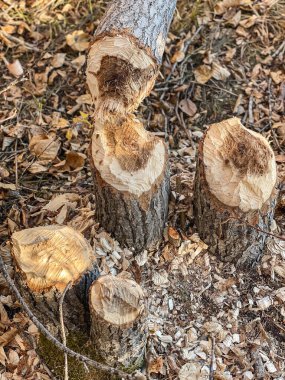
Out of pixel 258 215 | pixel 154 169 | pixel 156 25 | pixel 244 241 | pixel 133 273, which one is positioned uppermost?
pixel 156 25

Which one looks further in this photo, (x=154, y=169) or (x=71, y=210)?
(x=71, y=210)

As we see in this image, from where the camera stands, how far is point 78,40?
388cm

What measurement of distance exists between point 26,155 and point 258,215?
163 cm

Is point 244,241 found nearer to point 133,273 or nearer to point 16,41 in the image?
point 133,273

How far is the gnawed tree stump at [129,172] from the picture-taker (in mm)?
2229

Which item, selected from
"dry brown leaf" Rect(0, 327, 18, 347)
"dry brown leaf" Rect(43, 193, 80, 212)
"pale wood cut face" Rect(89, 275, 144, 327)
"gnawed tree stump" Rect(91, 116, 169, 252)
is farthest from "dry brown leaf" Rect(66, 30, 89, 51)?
Answer: "pale wood cut face" Rect(89, 275, 144, 327)

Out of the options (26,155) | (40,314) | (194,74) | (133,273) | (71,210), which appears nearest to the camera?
(40,314)

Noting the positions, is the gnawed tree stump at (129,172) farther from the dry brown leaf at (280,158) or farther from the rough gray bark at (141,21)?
the dry brown leaf at (280,158)

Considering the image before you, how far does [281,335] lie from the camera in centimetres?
238

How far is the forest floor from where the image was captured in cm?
234

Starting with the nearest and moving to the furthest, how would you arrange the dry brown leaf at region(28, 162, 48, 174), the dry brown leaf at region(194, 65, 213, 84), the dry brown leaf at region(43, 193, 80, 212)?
the dry brown leaf at region(43, 193, 80, 212)
the dry brown leaf at region(28, 162, 48, 174)
the dry brown leaf at region(194, 65, 213, 84)

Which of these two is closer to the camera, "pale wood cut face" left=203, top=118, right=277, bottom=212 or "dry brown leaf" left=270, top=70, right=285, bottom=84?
"pale wood cut face" left=203, top=118, right=277, bottom=212

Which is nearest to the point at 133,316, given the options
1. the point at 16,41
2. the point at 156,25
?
the point at 156,25

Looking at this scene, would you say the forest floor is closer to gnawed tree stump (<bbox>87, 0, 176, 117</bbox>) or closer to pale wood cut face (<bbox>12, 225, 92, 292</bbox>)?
pale wood cut face (<bbox>12, 225, 92, 292</bbox>)
